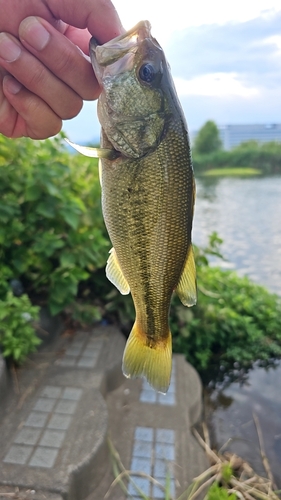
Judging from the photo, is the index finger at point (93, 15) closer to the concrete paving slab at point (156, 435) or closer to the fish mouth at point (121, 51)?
the fish mouth at point (121, 51)

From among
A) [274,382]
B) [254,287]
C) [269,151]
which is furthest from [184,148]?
[269,151]

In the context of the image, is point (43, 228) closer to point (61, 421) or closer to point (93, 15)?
point (61, 421)

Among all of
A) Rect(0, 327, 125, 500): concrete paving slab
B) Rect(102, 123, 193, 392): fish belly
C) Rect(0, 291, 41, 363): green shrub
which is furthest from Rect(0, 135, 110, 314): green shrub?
Rect(102, 123, 193, 392): fish belly

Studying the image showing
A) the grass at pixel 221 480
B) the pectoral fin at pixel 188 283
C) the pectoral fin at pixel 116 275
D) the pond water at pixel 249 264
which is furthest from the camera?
the pond water at pixel 249 264

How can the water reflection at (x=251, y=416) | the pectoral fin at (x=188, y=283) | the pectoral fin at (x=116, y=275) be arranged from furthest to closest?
1. the water reflection at (x=251, y=416)
2. the pectoral fin at (x=116, y=275)
3. the pectoral fin at (x=188, y=283)

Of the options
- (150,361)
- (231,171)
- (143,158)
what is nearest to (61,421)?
(150,361)

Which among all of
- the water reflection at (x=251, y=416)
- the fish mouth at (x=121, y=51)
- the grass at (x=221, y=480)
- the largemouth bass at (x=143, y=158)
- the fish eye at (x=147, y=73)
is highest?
the fish mouth at (x=121, y=51)

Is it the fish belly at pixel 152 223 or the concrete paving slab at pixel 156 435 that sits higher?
the fish belly at pixel 152 223

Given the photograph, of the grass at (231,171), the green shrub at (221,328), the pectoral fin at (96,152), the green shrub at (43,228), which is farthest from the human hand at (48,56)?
the grass at (231,171)

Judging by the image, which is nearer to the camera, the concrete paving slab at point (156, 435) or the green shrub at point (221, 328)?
the concrete paving slab at point (156, 435)
